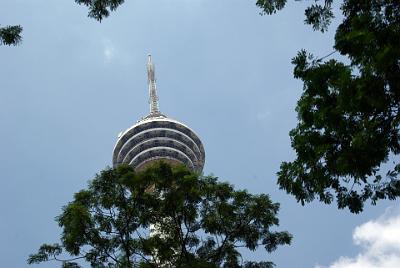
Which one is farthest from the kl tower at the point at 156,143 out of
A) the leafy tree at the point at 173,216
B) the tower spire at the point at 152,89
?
the leafy tree at the point at 173,216

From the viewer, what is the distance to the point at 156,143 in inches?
2621

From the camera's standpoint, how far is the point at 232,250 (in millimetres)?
22688

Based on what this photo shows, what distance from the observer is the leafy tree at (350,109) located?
11.5 metres

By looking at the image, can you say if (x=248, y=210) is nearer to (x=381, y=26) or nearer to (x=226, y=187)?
(x=226, y=187)

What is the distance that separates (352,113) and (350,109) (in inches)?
19.8

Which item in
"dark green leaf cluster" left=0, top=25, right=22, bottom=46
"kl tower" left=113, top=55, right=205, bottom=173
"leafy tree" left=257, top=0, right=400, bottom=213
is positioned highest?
"kl tower" left=113, top=55, right=205, bottom=173

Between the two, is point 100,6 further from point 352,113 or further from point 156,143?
point 156,143

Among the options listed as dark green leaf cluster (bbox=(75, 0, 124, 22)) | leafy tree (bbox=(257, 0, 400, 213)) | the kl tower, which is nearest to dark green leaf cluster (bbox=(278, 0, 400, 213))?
leafy tree (bbox=(257, 0, 400, 213))

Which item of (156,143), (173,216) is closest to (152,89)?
(156,143)

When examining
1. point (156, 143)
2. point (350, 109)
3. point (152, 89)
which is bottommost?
point (350, 109)

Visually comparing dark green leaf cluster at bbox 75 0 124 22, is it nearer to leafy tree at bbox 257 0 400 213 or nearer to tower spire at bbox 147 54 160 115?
leafy tree at bbox 257 0 400 213

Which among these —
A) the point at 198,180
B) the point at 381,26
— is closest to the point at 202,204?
the point at 198,180

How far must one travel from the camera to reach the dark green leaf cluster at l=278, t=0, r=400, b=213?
37.5 feet

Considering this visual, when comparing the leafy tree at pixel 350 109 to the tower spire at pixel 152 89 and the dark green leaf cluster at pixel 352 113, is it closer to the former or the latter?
the dark green leaf cluster at pixel 352 113
